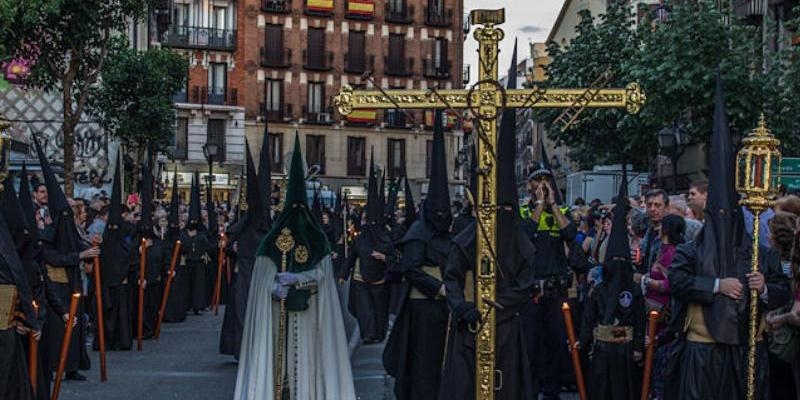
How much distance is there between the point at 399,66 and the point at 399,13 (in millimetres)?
2924

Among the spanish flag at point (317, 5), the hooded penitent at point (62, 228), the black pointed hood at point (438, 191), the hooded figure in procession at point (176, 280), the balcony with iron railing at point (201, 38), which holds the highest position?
the spanish flag at point (317, 5)

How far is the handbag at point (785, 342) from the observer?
8.60 meters

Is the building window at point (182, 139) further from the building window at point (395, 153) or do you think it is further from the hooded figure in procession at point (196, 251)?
the hooded figure in procession at point (196, 251)

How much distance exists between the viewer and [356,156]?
66.8 m

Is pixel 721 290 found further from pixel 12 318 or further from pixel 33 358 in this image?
→ pixel 33 358

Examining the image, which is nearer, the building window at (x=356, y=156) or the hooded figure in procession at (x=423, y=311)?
the hooded figure in procession at (x=423, y=311)

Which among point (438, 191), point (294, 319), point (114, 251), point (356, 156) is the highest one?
point (356, 156)

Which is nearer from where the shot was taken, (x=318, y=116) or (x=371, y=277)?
(x=371, y=277)

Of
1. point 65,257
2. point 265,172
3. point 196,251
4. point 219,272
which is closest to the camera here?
point 265,172

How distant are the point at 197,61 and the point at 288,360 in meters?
54.5

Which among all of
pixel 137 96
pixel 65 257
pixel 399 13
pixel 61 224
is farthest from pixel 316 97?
pixel 61 224

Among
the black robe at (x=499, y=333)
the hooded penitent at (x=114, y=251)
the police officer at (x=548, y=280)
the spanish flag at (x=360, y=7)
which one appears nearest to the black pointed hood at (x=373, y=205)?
the hooded penitent at (x=114, y=251)

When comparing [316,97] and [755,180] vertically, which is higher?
[316,97]

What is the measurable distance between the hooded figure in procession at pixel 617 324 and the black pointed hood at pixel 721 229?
5.58 feet
